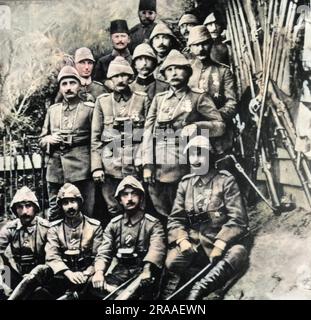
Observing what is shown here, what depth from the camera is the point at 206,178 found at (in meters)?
5.95

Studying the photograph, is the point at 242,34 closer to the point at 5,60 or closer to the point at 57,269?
the point at 5,60

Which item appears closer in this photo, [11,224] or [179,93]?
[179,93]

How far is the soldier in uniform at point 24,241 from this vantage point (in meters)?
6.24

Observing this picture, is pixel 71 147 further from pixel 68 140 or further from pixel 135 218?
pixel 135 218

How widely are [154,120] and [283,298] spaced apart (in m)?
2.07

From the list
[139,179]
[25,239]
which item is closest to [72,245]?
[25,239]

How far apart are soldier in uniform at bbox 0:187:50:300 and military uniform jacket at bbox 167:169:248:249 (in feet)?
4.34

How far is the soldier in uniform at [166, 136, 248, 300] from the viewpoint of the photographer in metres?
5.84

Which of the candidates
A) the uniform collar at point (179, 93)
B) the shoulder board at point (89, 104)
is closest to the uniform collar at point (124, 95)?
the shoulder board at point (89, 104)

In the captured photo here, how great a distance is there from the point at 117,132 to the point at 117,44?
884 mm

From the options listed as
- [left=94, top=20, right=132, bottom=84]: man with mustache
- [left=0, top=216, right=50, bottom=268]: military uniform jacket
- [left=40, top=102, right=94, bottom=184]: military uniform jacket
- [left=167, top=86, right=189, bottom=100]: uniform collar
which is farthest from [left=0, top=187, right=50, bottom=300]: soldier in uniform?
[left=167, top=86, right=189, bottom=100]: uniform collar

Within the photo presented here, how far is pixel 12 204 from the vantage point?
6.38 m
